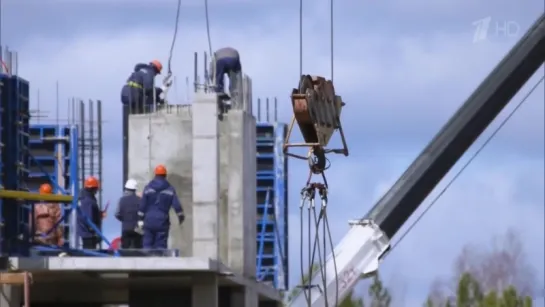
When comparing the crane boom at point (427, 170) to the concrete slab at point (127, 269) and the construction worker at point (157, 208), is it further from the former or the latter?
the construction worker at point (157, 208)

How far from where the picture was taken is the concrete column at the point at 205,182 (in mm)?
33594

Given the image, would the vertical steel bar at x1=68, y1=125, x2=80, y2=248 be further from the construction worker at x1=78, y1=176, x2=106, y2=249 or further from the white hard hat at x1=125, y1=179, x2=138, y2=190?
the white hard hat at x1=125, y1=179, x2=138, y2=190

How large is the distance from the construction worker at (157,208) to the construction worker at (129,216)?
343 millimetres

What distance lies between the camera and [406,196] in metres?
40.4

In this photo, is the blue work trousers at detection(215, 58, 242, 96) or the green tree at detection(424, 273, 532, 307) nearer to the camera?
the blue work trousers at detection(215, 58, 242, 96)

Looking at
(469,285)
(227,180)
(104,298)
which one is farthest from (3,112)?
(469,285)

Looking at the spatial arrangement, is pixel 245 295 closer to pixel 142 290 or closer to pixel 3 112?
pixel 142 290

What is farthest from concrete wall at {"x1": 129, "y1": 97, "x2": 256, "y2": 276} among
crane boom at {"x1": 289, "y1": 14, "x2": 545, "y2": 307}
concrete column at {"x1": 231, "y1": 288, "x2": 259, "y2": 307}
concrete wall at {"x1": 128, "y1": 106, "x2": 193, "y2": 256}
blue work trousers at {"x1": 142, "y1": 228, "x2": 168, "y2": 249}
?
crane boom at {"x1": 289, "y1": 14, "x2": 545, "y2": 307}

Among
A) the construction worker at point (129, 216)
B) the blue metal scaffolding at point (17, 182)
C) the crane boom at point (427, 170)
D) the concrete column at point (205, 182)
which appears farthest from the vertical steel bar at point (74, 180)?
the crane boom at point (427, 170)

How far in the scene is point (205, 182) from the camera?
33.8 meters

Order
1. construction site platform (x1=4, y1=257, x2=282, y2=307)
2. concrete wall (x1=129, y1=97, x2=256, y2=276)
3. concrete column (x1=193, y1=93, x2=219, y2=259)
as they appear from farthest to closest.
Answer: concrete wall (x1=129, y1=97, x2=256, y2=276) → concrete column (x1=193, y1=93, x2=219, y2=259) → construction site platform (x1=4, y1=257, x2=282, y2=307)

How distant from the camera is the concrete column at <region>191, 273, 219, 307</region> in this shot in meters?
33.7

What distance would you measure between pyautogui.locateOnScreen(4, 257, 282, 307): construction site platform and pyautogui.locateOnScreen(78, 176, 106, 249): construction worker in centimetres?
55

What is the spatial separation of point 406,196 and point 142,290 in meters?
6.97
